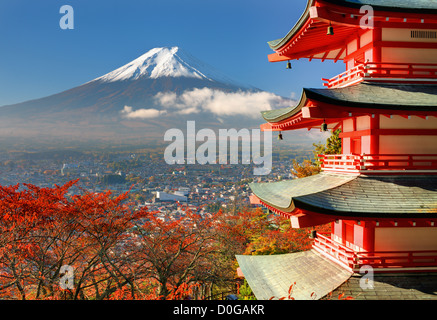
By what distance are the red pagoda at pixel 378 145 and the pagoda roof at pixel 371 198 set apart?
0.07 feet

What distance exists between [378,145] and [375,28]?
304 cm

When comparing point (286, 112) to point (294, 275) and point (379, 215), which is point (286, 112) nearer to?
point (379, 215)

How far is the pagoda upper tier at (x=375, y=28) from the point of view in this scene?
728 cm

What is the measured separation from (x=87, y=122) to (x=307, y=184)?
294 feet

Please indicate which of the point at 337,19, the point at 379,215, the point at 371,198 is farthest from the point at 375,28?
the point at 379,215

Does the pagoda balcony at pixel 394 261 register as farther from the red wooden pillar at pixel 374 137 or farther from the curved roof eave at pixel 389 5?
the curved roof eave at pixel 389 5

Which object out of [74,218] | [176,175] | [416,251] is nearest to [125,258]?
[74,218]

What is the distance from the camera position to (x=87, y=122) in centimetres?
8788

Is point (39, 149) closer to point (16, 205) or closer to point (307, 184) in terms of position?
point (16, 205)

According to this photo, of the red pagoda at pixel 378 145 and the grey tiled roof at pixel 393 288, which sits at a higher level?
the red pagoda at pixel 378 145

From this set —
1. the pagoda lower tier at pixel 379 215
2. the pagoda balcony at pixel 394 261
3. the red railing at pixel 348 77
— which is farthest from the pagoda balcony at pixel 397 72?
the pagoda balcony at pixel 394 261

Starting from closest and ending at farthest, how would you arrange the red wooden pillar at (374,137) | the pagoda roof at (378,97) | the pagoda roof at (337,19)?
the pagoda roof at (378,97) < the pagoda roof at (337,19) < the red wooden pillar at (374,137)

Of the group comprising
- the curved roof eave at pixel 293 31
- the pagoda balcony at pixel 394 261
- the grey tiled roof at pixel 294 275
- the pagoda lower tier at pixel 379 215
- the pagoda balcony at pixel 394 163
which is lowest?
the grey tiled roof at pixel 294 275

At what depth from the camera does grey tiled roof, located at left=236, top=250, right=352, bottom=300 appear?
707 centimetres
